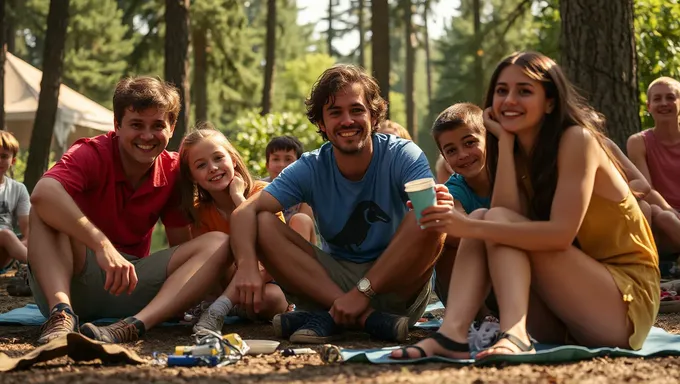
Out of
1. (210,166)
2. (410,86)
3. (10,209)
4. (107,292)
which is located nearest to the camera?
(107,292)

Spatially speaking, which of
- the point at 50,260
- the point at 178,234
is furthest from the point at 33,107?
the point at 50,260

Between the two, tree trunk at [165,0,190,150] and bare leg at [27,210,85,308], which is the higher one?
tree trunk at [165,0,190,150]

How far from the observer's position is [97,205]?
4684mm

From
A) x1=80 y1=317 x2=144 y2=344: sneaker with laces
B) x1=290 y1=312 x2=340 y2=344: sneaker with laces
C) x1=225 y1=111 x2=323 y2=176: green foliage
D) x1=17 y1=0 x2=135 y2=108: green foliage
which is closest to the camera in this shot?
x1=80 y1=317 x2=144 y2=344: sneaker with laces

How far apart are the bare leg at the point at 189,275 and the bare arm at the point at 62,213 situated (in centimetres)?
46

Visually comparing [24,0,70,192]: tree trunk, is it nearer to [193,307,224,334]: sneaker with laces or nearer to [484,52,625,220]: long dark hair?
[193,307,224,334]: sneaker with laces

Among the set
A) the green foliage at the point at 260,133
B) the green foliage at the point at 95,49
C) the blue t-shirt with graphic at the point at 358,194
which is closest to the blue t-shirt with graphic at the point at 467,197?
the blue t-shirt with graphic at the point at 358,194

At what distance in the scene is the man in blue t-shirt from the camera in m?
4.29

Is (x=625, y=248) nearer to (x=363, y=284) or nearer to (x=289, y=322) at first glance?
(x=363, y=284)

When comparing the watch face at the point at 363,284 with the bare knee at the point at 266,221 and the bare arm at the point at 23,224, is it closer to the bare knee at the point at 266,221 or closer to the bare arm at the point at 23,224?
the bare knee at the point at 266,221

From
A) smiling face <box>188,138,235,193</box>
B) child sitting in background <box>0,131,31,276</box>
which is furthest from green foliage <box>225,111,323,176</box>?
smiling face <box>188,138,235,193</box>

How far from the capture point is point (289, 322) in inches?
173

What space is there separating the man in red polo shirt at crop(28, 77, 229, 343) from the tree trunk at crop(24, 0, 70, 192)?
7.04 meters

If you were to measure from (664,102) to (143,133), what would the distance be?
4.26 meters
